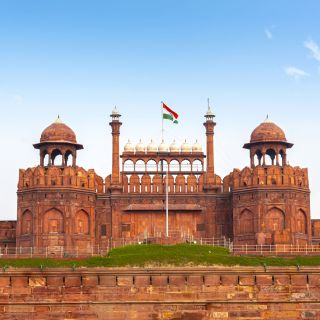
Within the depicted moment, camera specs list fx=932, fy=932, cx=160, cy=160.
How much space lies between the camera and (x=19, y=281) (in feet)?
177

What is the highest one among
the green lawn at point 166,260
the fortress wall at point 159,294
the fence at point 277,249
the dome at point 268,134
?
the dome at point 268,134

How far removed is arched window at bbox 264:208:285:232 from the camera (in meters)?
65.6

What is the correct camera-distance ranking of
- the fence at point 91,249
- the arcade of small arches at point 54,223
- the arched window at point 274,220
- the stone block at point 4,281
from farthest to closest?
the arcade of small arches at point 54,223 → the arched window at point 274,220 → the fence at point 91,249 → the stone block at point 4,281

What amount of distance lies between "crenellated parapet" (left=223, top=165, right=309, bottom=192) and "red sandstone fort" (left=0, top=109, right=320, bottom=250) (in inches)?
2.8

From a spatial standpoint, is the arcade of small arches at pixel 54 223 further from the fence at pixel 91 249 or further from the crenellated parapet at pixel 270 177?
the crenellated parapet at pixel 270 177

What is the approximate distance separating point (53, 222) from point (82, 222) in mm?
2232

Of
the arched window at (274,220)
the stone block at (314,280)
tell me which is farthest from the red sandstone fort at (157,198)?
the stone block at (314,280)

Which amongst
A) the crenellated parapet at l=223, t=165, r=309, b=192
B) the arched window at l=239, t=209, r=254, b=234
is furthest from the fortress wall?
the crenellated parapet at l=223, t=165, r=309, b=192

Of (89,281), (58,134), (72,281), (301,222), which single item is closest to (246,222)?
(301,222)

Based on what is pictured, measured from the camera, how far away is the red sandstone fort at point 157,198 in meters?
65.8

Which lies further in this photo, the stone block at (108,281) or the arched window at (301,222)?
the arched window at (301,222)

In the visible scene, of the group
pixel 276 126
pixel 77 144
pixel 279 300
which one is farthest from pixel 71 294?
pixel 276 126

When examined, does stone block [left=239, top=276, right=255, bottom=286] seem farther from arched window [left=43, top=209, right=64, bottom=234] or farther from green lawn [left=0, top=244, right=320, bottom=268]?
arched window [left=43, top=209, right=64, bottom=234]

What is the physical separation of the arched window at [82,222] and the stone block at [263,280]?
16577mm
